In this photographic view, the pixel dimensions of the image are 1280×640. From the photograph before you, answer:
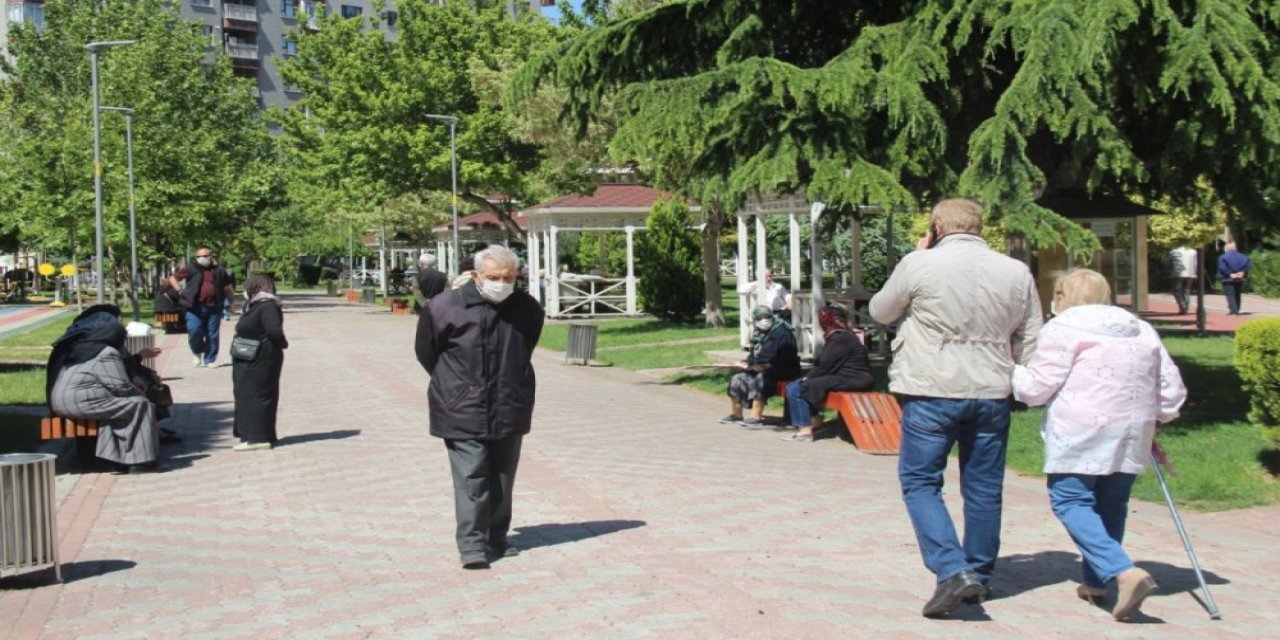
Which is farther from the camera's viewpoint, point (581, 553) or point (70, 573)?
point (581, 553)

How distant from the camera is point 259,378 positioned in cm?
1134

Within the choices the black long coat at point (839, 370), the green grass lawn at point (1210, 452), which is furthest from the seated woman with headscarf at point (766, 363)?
the green grass lawn at point (1210, 452)

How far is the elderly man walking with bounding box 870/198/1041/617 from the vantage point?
5.50m

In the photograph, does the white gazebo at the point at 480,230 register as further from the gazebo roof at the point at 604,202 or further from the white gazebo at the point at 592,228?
the gazebo roof at the point at 604,202

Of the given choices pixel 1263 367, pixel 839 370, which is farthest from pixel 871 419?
pixel 1263 367

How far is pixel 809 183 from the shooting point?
12281 mm

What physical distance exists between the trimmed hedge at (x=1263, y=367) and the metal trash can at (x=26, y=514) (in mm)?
7371

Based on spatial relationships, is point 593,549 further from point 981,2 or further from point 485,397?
point 981,2

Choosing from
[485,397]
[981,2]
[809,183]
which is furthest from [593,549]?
[981,2]

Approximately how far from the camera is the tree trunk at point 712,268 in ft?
83.1

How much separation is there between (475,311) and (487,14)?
107ft

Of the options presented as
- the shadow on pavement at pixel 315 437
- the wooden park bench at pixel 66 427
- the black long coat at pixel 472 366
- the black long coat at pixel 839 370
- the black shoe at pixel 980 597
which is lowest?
the shadow on pavement at pixel 315 437

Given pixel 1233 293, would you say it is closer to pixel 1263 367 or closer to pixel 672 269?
pixel 672 269

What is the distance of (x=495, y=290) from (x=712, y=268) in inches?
768
